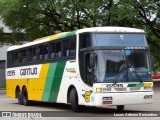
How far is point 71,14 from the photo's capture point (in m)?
38.1

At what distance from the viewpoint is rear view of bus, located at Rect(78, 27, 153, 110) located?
52.0ft

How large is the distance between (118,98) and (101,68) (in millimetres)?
1239

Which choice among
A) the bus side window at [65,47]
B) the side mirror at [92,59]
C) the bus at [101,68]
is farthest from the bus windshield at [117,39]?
the bus side window at [65,47]

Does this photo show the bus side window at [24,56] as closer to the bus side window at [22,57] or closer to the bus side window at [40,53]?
the bus side window at [22,57]

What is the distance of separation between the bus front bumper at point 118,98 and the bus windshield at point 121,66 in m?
0.52

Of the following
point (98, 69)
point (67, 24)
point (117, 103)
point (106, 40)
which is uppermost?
point (67, 24)

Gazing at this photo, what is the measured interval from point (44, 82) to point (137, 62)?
583 centimetres

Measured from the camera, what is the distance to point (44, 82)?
20.7 meters

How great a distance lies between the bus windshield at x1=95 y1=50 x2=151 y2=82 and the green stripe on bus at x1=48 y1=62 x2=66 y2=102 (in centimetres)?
284

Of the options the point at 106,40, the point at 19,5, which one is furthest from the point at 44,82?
the point at 19,5

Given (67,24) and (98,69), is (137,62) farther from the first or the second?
(67,24)

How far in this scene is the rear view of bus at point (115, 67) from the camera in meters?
15.8

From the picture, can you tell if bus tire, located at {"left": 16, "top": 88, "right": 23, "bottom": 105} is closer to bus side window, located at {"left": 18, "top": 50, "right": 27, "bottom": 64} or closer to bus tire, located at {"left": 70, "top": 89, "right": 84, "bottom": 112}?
bus side window, located at {"left": 18, "top": 50, "right": 27, "bottom": 64}

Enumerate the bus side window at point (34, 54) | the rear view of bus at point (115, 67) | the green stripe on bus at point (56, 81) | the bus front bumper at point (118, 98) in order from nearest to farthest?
the bus front bumper at point (118, 98) → the rear view of bus at point (115, 67) → the green stripe on bus at point (56, 81) → the bus side window at point (34, 54)
